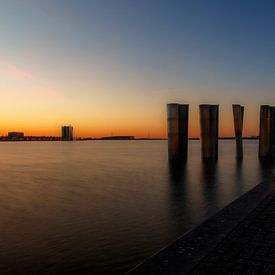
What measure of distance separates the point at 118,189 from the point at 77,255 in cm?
1172

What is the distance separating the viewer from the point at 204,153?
1458 inches

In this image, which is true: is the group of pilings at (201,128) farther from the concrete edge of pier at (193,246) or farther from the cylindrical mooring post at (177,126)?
the concrete edge of pier at (193,246)

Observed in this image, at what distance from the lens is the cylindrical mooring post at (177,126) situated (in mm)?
33531

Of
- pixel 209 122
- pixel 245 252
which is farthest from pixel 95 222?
pixel 209 122

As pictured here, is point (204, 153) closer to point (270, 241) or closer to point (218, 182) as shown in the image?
point (218, 182)

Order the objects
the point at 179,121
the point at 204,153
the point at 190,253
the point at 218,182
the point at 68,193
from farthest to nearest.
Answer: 1. the point at 204,153
2. the point at 179,121
3. the point at 218,182
4. the point at 68,193
5. the point at 190,253

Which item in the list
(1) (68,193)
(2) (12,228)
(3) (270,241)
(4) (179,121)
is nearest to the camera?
(3) (270,241)

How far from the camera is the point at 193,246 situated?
20.5 ft

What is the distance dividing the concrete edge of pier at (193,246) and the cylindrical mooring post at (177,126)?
24159mm

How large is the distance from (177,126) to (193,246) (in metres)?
27.7

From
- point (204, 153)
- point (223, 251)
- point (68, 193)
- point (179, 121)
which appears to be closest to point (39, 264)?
point (223, 251)

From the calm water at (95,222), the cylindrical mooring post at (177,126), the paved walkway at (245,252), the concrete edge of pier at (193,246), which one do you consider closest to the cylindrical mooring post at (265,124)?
the cylindrical mooring post at (177,126)

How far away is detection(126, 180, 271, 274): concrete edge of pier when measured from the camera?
526 cm

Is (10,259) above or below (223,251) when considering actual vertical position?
below
